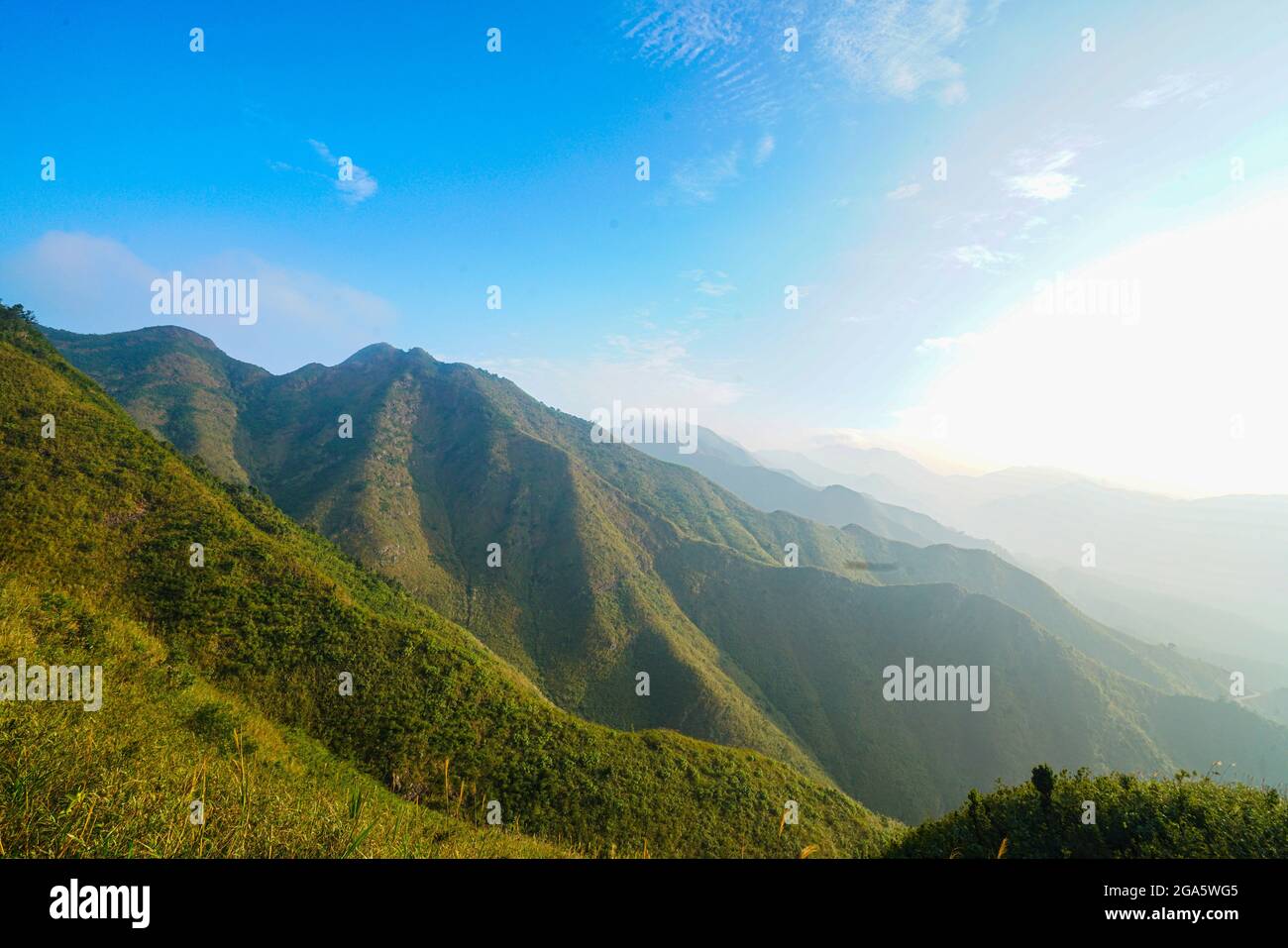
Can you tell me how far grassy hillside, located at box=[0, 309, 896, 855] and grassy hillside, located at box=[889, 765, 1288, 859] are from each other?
10.6m

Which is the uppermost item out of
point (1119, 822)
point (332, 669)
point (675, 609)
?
point (1119, 822)

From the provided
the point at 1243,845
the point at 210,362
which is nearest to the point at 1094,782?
the point at 1243,845

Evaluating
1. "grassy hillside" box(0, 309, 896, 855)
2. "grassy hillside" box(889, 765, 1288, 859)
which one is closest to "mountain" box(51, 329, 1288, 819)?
"grassy hillside" box(0, 309, 896, 855)

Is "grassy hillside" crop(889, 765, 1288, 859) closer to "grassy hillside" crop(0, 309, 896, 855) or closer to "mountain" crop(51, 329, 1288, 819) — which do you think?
"grassy hillside" crop(0, 309, 896, 855)

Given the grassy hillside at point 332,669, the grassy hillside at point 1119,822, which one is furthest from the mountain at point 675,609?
the grassy hillside at point 1119,822

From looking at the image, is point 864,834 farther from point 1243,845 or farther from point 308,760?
point 308,760

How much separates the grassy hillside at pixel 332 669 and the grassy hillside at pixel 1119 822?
34.7 feet

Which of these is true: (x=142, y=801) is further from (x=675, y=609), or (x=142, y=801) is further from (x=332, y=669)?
(x=675, y=609)

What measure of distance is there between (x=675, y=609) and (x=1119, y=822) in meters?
78.2

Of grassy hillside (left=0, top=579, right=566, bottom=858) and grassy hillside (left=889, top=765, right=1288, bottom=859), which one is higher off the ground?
grassy hillside (left=0, top=579, right=566, bottom=858)

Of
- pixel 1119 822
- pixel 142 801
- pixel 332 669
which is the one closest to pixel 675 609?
pixel 332 669

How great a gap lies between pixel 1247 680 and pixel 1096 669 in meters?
138

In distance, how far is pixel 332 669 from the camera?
27.5m

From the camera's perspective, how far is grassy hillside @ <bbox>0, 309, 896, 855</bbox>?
2361 centimetres
